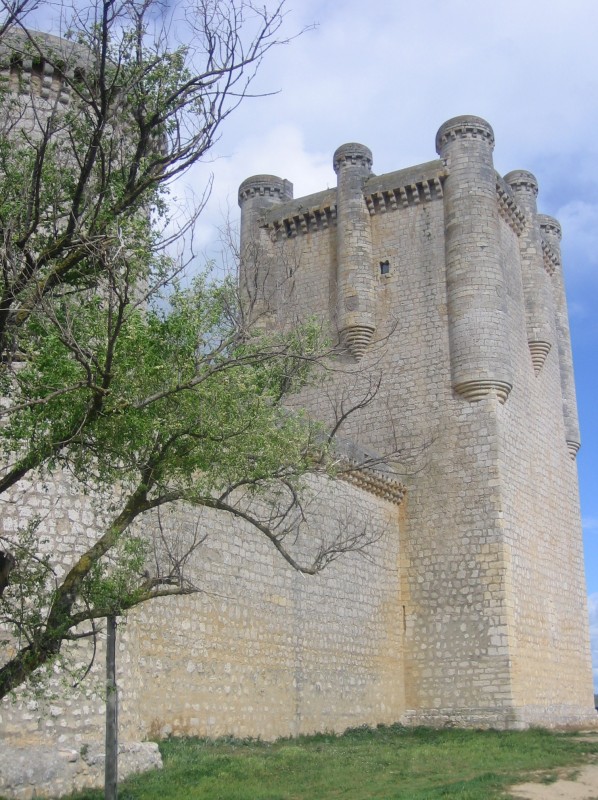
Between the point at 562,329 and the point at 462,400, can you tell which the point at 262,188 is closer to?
the point at 462,400

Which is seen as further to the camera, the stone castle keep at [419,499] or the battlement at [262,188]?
the battlement at [262,188]

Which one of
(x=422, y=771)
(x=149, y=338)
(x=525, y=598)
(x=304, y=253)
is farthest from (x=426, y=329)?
(x=149, y=338)

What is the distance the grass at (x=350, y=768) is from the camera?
8.85 metres

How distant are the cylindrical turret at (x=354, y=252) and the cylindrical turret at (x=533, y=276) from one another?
3.70 meters

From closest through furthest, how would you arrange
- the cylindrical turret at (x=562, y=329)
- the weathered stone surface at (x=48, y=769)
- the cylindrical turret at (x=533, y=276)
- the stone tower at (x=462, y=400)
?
1. the weathered stone surface at (x=48, y=769)
2. the stone tower at (x=462, y=400)
3. the cylindrical turret at (x=533, y=276)
4. the cylindrical turret at (x=562, y=329)

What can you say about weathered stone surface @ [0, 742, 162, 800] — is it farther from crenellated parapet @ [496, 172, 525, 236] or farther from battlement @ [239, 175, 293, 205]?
battlement @ [239, 175, 293, 205]

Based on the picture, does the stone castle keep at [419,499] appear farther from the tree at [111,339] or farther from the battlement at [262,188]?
the tree at [111,339]

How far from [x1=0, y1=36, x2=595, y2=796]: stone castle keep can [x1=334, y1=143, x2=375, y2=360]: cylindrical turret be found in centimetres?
5

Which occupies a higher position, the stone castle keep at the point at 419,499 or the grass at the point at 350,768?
the stone castle keep at the point at 419,499

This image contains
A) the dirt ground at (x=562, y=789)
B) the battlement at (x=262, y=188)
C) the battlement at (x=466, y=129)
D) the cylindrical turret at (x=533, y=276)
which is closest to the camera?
the dirt ground at (x=562, y=789)

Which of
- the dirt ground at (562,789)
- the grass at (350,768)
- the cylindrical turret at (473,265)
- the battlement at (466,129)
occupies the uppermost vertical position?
the battlement at (466,129)

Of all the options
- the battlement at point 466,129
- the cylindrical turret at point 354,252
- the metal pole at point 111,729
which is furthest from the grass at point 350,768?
the battlement at point 466,129

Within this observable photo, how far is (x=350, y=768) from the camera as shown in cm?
1098

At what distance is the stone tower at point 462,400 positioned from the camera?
1745 centimetres
